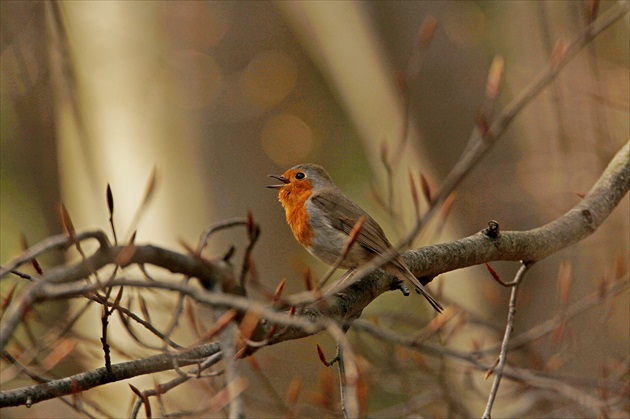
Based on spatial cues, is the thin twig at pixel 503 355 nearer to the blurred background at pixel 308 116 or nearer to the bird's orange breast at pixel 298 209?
the bird's orange breast at pixel 298 209

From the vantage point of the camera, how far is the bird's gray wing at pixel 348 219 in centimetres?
271

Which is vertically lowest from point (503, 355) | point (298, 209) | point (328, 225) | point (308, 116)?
point (503, 355)

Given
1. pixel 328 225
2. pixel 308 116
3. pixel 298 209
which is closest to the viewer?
pixel 328 225

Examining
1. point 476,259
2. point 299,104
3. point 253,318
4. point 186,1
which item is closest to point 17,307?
point 253,318

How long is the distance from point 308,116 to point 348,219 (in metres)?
3.94

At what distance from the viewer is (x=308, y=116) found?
6.68 meters

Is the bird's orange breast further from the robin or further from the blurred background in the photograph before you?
the blurred background

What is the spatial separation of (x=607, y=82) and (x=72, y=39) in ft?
13.4

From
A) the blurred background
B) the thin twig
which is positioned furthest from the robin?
the blurred background

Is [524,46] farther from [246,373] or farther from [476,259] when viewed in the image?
[476,259]

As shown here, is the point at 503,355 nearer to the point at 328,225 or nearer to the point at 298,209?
the point at 328,225

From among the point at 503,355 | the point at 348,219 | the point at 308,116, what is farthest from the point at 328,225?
the point at 308,116

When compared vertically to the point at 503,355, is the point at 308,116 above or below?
above

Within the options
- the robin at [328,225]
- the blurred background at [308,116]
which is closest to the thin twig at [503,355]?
the robin at [328,225]
